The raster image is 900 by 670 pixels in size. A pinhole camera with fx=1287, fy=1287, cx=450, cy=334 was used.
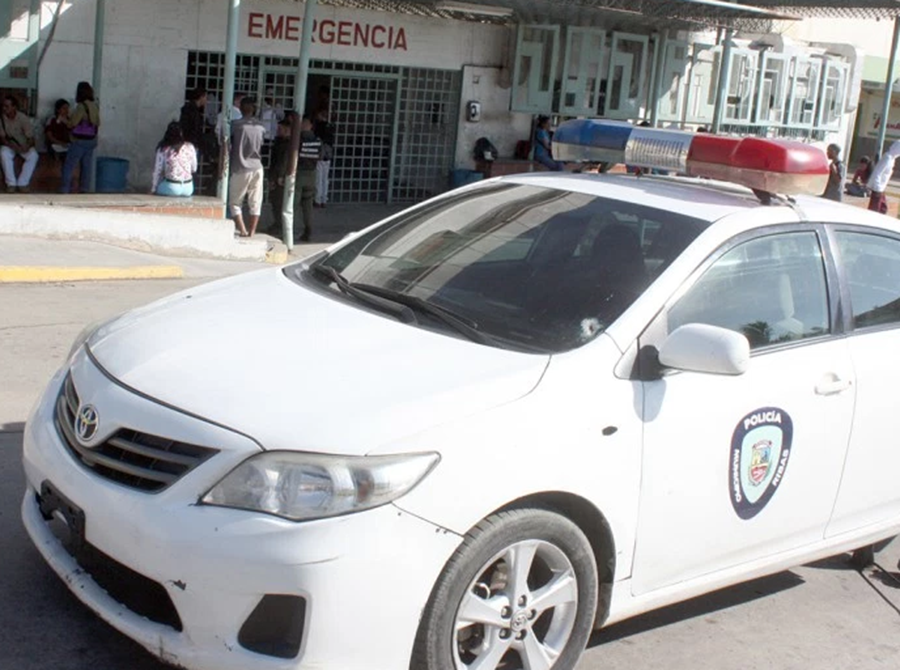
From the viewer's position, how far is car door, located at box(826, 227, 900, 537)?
15.6 ft

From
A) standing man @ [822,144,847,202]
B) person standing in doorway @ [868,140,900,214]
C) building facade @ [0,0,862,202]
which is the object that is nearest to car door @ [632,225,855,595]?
building facade @ [0,0,862,202]

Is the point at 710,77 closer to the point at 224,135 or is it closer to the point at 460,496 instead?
the point at 224,135

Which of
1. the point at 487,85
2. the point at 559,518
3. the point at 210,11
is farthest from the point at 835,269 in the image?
the point at 487,85

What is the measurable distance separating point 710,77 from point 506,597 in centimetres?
2064

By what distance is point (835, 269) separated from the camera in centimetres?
484

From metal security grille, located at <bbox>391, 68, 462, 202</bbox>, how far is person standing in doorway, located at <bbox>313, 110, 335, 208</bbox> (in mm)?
1639

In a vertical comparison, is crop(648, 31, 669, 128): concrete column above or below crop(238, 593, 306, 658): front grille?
above

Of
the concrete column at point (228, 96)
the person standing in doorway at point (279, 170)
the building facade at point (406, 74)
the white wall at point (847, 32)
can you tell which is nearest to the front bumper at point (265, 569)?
the concrete column at point (228, 96)

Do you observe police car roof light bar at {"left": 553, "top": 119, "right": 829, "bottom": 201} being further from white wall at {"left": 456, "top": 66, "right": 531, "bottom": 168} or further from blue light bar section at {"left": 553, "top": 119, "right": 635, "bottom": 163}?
white wall at {"left": 456, "top": 66, "right": 531, "bottom": 168}

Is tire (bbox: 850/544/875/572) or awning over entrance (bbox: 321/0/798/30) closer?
tire (bbox: 850/544/875/572)

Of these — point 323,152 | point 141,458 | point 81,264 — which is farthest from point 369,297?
point 323,152

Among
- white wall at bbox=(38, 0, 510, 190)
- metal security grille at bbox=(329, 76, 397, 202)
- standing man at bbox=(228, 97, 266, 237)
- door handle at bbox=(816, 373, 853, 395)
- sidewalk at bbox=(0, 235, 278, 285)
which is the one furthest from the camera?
metal security grille at bbox=(329, 76, 397, 202)

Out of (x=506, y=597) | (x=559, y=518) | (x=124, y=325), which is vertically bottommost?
(x=506, y=597)

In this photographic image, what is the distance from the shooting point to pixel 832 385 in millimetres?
4578
